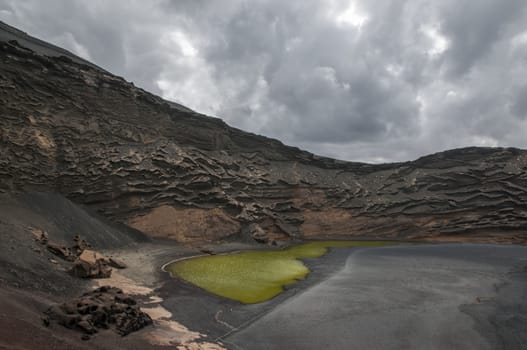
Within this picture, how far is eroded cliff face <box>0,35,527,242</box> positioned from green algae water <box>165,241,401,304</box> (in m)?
9.68

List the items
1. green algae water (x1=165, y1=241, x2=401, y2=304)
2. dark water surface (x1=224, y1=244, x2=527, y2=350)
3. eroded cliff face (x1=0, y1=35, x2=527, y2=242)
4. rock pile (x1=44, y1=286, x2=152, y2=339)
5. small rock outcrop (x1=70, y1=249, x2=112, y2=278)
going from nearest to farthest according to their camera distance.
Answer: rock pile (x1=44, y1=286, x2=152, y2=339)
dark water surface (x1=224, y1=244, x2=527, y2=350)
small rock outcrop (x1=70, y1=249, x2=112, y2=278)
green algae water (x1=165, y1=241, x2=401, y2=304)
eroded cliff face (x1=0, y1=35, x2=527, y2=242)

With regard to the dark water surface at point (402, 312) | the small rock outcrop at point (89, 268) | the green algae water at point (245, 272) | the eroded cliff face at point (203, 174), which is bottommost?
the dark water surface at point (402, 312)

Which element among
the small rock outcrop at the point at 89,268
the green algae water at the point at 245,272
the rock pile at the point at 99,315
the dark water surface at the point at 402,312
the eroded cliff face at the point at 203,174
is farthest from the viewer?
the eroded cliff face at the point at 203,174

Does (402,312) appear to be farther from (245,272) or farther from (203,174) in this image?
(203,174)

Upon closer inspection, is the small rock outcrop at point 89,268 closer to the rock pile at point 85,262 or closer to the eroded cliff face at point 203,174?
the rock pile at point 85,262

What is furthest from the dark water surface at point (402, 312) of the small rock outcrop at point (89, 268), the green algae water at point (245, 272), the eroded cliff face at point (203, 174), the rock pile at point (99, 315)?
the eroded cliff face at point (203, 174)

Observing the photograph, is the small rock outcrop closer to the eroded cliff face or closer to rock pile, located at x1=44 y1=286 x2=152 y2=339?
rock pile, located at x1=44 y1=286 x2=152 y2=339

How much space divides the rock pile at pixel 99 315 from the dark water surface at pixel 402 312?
438 cm

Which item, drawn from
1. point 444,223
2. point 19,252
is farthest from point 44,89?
point 444,223

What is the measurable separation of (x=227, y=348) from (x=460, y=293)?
18.5 metres

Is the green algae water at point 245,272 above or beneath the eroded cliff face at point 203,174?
beneath

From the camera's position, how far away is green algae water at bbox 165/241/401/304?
24.8 metres

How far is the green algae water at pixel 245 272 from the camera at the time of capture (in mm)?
24789

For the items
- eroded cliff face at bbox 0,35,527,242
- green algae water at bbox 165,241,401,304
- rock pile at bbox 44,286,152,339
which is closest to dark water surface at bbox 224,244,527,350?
green algae water at bbox 165,241,401,304
